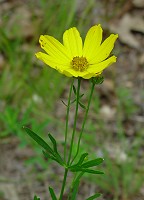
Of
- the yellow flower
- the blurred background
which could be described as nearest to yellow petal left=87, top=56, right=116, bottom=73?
the yellow flower

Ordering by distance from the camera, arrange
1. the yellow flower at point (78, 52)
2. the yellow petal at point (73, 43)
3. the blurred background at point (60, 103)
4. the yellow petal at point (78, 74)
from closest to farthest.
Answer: the yellow petal at point (78, 74), the yellow flower at point (78, 52), the yellow petal at point (73, 43), the blurred background at point (60, 103)

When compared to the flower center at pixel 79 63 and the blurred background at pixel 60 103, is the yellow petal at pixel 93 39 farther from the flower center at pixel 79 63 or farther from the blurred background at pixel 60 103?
the blurred background at pixel 60 103

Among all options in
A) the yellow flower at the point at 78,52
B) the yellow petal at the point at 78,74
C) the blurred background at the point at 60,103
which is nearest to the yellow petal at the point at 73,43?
the yellow flower at the point at 78,52

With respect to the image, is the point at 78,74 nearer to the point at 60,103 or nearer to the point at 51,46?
the point at 51,46

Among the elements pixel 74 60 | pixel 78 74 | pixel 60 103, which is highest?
pixel 60 103

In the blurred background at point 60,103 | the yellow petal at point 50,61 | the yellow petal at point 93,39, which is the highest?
the blurred background at point 60,103

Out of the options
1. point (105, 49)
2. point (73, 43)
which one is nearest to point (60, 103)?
point (73, 43)
